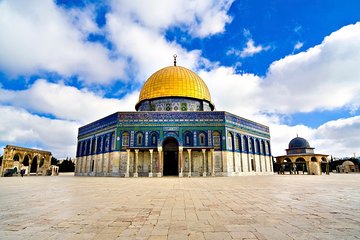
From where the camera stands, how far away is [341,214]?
12.8 feet

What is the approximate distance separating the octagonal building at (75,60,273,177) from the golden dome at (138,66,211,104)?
12 cm

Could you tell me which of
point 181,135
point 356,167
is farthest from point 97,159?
point 356,167

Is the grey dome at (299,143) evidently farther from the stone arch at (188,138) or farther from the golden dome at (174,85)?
the stone arch at (188,138)

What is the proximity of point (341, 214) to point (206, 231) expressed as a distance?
8.93 ft

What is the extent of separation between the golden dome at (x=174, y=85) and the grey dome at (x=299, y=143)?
19.8m

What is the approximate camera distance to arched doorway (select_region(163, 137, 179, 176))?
23188 millimetres

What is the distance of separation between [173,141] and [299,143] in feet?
84.1

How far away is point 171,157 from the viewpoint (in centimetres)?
2341

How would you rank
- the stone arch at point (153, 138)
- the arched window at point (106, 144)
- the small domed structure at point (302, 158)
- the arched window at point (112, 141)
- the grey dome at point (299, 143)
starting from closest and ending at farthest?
the stone arch at point (153, 138) → the arched window at point (112, 141) → the arched window at point (106, 144) → the small domed structure at point (302, 158) → the grey dome at point (299, 143)

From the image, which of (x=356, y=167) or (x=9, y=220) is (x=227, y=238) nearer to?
(x=9, y=220)

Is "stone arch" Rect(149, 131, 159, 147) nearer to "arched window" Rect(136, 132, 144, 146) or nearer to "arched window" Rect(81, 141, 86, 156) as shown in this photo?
"arched window" Rect(136, 132, 144, 146)

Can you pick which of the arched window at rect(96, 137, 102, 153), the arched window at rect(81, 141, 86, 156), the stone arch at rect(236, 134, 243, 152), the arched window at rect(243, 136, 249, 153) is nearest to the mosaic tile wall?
the stone arch at rect(236, 134, 243, 152)

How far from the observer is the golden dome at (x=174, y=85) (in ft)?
87.5

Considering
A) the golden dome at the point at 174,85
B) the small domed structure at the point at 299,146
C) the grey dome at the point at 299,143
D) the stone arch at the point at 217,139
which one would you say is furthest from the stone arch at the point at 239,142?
the grey dome at the point at 299,143
